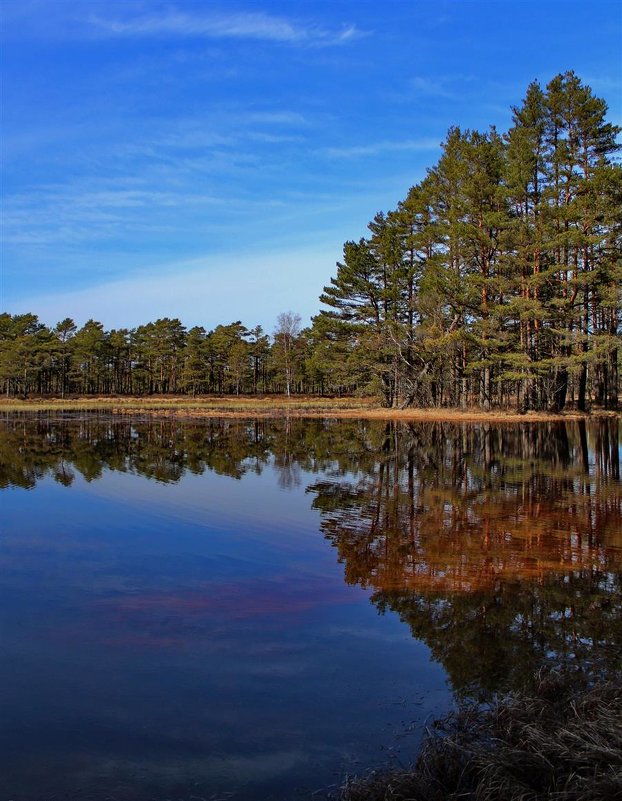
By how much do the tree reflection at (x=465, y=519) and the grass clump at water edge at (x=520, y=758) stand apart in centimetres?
78

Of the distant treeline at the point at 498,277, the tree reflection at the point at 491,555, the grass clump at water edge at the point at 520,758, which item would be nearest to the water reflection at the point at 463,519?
the tree reflection at the point at 491,555

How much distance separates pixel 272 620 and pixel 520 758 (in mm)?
3739

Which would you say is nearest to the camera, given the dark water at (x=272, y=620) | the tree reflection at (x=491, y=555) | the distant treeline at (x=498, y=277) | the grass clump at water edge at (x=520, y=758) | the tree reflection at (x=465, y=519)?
the grass clump at water edge at (x=520, y=758)

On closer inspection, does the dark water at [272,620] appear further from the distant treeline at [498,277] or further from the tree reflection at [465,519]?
the distant treeline at [498,277]

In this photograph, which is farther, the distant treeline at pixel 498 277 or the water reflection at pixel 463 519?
the distant treeline at pixel 498 277

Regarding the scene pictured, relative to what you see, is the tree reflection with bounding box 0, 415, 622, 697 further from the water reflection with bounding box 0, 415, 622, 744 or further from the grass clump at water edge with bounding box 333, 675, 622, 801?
the grass clump at water edge with bounding box 333, 675, 622, 801

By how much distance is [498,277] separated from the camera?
4031 cm

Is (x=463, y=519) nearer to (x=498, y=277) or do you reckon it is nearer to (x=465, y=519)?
(x=465, y=519)

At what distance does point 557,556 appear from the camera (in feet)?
31.4

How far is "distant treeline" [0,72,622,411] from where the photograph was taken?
3881 centimetres

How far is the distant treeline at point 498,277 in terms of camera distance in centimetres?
3881

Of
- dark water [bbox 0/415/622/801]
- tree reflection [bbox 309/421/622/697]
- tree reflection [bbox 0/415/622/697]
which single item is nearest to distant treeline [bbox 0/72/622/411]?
tree reflection [bbox 0/415/622/697]

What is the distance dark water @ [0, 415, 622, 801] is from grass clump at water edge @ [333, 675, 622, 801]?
1.21 ft

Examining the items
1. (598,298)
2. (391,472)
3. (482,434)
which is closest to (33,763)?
(391,472)
